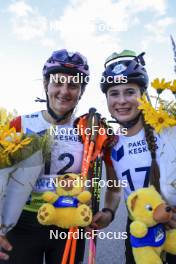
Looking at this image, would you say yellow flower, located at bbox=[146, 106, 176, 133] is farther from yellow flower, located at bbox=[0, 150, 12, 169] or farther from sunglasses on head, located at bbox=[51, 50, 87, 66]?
sunglasses on head, located at bbox=[51, 50, 87, 66]

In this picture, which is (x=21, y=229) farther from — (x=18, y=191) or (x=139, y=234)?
(x=139, y=234)

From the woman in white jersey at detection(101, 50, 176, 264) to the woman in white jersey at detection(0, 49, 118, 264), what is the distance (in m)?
0.25

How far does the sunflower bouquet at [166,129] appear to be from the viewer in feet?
8.41

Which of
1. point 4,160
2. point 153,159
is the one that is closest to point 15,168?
point 4,160

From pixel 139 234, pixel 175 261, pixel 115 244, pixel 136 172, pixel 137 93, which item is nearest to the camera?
pixel 139 234

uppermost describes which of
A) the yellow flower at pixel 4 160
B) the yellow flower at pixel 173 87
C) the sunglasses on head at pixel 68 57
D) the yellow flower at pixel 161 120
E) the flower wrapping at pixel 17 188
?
the sunglasses on head at pixel 68 57

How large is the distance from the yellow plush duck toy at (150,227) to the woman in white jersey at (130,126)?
0.37 metres

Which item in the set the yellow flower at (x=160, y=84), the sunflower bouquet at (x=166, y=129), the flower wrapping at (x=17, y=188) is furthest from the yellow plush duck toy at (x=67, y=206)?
the yellow flower at (x=160, y=84)

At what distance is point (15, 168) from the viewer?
265 centimetres

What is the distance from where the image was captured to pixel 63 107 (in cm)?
337

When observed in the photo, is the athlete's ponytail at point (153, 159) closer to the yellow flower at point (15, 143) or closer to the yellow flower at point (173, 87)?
the yellow flower at point (173, 87)

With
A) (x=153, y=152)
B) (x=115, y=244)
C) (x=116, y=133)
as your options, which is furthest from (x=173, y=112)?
(x=115, y=244)

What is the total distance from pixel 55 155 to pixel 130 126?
2.91 ft

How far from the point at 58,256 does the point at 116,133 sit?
1.33 metres
